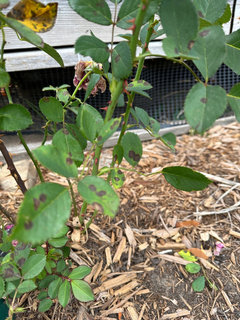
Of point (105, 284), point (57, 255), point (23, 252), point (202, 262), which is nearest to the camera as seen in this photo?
point (23, 252)

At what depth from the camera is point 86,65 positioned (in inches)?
27.5

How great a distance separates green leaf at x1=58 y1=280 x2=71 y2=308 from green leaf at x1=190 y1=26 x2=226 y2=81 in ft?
1.63

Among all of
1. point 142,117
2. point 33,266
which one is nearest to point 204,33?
point 142,117

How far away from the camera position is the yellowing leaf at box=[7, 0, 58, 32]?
0.38 metres

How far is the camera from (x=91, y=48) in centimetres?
43

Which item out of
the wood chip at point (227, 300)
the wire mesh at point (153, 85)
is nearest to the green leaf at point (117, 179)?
the wood chip at point (227, 300)

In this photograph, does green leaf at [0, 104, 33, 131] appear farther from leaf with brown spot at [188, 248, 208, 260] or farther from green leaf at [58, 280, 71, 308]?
leaf with brown spot at [188, 248, 208, 260]

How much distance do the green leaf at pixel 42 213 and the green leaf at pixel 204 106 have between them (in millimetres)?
187

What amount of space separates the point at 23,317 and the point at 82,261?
20 cm

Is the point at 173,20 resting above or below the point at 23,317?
above

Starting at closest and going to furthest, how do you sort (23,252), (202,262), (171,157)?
(23,252)
(202,262)
(171,157)

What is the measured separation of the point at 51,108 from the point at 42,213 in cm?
28

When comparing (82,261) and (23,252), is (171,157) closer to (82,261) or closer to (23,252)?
(82,261)

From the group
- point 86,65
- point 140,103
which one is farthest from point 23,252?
point 140,103
